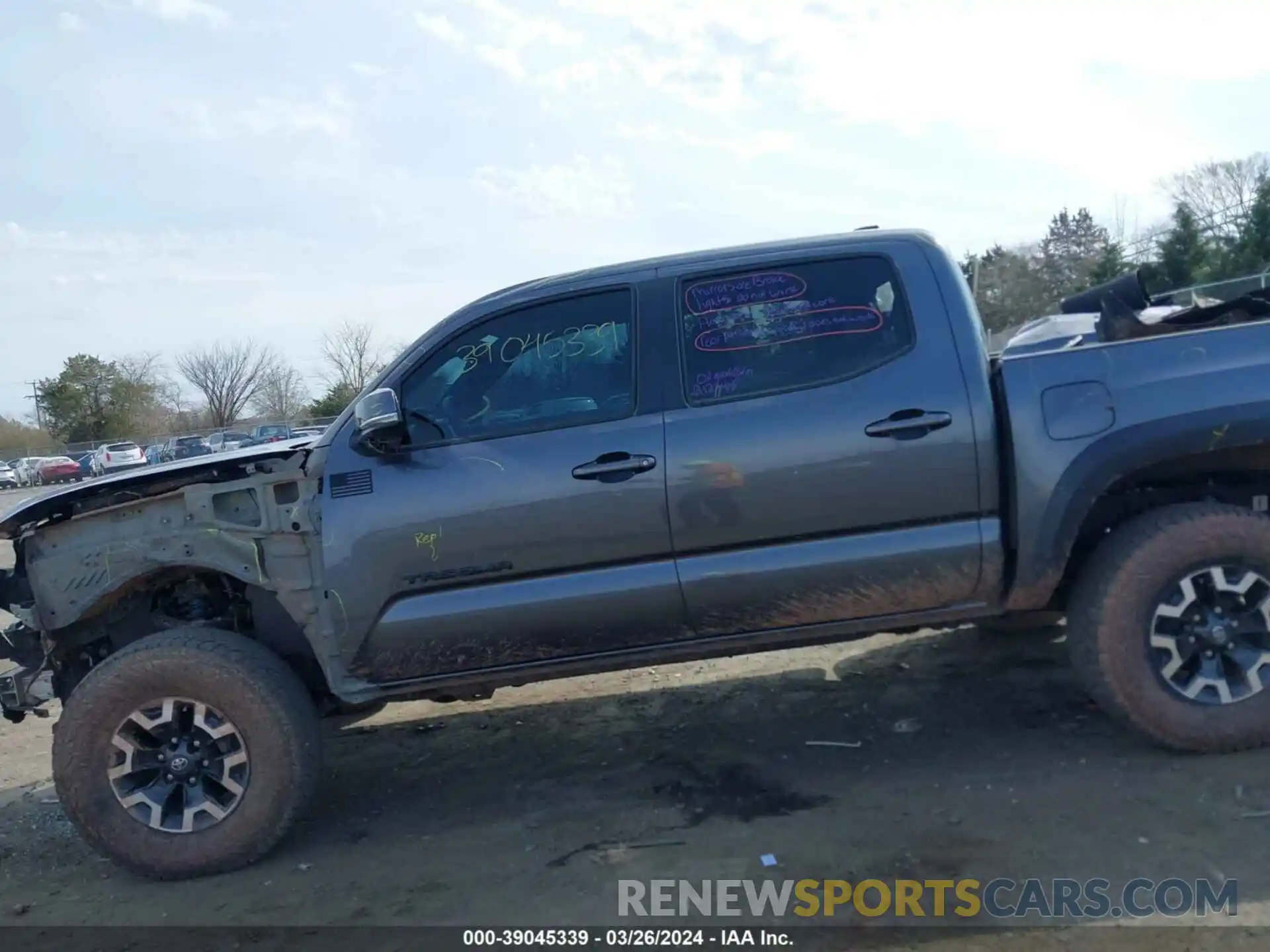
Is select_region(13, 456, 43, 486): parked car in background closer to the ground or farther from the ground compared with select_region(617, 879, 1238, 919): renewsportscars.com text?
farther from the ground

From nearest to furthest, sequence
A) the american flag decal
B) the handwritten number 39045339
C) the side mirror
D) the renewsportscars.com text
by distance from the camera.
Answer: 1. the renewsportscars.com text
2. the side mirror
3. the american flag decal
4. the handwritten number 39045339

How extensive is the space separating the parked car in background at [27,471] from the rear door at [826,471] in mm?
46766

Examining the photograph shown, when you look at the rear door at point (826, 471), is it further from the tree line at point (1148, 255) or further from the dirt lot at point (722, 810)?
the tree line at point (1148, 255)

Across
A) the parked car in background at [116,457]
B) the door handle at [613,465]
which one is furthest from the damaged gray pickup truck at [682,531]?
the parked car in background at [116,457]

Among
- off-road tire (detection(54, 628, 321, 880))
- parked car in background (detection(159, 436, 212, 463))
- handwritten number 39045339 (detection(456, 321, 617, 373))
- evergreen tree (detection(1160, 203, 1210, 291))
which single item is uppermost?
evergreen tree (detection(1160, 203, 1210, 291))

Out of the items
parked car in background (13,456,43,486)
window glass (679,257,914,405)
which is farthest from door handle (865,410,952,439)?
parked car in background (13,456,43,486)

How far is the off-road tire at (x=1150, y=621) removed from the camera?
4043 mm

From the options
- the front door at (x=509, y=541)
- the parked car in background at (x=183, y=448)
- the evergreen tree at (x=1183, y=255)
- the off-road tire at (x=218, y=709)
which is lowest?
the off-road tire at (x=218, y=709)

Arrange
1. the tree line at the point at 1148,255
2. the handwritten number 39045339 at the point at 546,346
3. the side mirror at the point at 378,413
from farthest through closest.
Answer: the tree line at the point at 1148,255 → the handwritten number 39045339 at the point at 546,346 → the side mirror at the point at 378,413

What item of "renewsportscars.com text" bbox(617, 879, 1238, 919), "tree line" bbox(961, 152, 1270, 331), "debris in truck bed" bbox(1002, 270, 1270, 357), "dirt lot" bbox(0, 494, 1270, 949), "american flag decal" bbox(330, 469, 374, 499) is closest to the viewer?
"renewsportscars.com text" bbox(617, 879, 1238, 919)

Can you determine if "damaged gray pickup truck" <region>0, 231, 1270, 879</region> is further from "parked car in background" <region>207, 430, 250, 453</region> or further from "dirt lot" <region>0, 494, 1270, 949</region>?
"parked car in background" <region>207, 430, 250, 453</region>

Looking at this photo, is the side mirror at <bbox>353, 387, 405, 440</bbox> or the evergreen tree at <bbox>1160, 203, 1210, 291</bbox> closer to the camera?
the side mirror at <bbox>353, 387, 405, 440</bbox>

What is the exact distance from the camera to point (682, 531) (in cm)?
407

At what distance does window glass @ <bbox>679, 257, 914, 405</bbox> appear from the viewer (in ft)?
13.7
